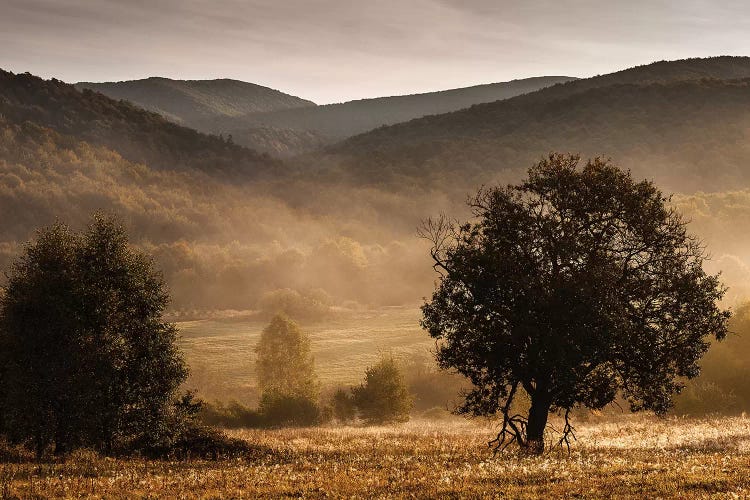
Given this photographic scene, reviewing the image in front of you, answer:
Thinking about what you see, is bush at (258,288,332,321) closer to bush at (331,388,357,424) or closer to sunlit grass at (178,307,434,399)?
sunlit grass at (178,307,434,399)

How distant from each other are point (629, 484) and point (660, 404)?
33.7 ft

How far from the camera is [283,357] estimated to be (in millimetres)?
72188

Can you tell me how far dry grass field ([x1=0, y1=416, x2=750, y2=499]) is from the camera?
15188 millimetres

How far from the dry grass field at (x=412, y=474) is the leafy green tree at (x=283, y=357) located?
149 ft

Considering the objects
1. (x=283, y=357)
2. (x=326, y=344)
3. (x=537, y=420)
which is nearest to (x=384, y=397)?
(x=283, y=357)


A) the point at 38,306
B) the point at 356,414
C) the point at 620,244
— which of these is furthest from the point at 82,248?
the point at 356,414

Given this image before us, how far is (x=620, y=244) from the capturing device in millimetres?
23719

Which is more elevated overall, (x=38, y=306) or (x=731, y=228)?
(x=731, y=228)

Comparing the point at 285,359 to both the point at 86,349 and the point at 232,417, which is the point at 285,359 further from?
the point at 86,349

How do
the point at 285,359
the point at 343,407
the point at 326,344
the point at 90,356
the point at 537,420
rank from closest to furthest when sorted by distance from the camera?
the point at 537,420 → the point at 90,356 → the point at 343,407 → the point at 285,359 → the point at 326,344

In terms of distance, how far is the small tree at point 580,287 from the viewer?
2283 cm

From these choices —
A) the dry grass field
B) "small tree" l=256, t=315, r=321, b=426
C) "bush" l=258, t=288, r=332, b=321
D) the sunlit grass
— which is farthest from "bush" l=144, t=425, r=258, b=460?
"bush" l=258, t=288, r=332, b=321

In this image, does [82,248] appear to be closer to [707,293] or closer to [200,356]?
[707,293]

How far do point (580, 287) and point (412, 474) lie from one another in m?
9.18
